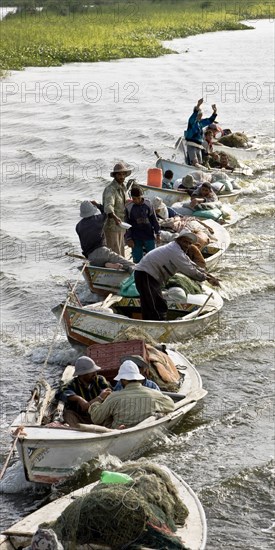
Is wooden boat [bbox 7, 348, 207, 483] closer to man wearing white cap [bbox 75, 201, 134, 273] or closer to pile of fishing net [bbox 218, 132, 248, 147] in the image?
man wearing white cap [bbox 75, 201, 134, 273]

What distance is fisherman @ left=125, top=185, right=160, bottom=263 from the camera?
15344mm

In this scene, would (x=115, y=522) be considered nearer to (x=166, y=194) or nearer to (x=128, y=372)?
(x=128, y=372)

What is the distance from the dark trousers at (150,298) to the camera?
530 inches

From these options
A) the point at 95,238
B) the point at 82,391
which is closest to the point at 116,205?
the point at 95,238

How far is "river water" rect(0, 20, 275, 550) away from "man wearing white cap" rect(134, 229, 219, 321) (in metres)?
1.39

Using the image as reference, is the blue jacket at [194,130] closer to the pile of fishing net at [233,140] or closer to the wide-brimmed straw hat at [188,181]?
the wide-brimmed straw hat at [188,181]

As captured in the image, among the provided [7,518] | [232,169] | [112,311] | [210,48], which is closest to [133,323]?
[112,311]

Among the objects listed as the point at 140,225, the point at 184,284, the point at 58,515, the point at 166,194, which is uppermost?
the point at 140,225

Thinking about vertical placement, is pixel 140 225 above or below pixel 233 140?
above

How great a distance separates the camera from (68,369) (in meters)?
12.1

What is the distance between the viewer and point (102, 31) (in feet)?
164

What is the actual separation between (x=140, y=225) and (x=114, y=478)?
738 centimetres

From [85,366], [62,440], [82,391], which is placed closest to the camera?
[62,440]

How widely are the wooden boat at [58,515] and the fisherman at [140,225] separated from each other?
21.7ft
